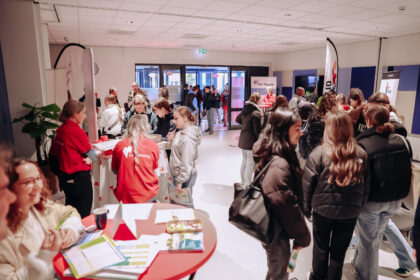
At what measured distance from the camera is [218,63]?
10.7m

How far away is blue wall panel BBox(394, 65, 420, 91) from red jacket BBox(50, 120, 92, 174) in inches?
302

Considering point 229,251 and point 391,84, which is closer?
point 229,251

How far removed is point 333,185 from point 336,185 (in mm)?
19

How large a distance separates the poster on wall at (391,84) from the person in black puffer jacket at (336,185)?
6299 mm

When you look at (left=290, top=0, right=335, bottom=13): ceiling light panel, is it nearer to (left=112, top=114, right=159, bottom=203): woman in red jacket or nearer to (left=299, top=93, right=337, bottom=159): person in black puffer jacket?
(left=299, top=93, right=337, bottom=159): person in black puffer jacket

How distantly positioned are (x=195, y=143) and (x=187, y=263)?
1.54 metres

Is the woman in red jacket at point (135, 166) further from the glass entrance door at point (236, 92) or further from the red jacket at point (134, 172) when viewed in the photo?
the glass entrance door at point (236, 92)

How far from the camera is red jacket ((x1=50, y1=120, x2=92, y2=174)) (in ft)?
8.68

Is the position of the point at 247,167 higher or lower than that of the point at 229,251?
higher

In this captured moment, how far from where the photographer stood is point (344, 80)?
8812 mm

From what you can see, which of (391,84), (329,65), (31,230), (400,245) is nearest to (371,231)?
(400,245)

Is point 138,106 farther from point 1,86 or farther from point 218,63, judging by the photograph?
point 218,63

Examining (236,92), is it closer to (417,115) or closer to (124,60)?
(124,60)

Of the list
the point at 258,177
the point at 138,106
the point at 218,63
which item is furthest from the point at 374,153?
the point at 218,63
